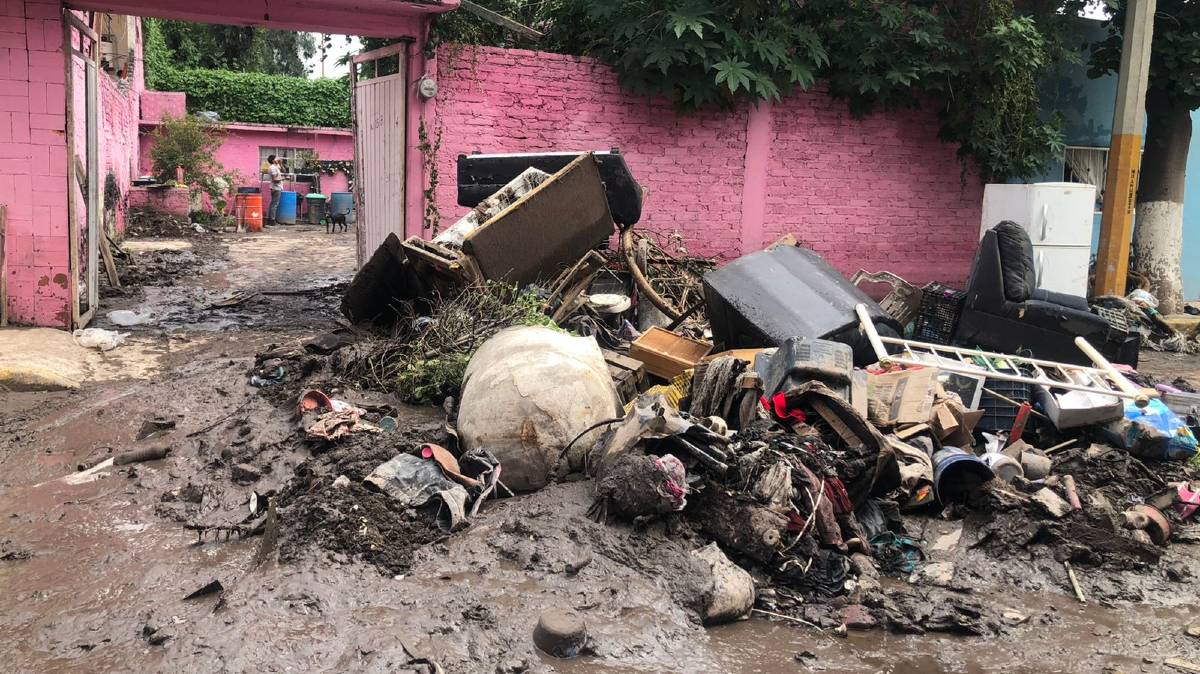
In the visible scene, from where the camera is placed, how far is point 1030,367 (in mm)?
6199

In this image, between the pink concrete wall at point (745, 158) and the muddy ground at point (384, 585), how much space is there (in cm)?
436

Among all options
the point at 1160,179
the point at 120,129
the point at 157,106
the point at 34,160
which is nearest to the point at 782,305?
the point at 34,160

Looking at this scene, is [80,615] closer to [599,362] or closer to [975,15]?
[599,362]

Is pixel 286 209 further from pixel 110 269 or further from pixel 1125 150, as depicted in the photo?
pixel 1125 150

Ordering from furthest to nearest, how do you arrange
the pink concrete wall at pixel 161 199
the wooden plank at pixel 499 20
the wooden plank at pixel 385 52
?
the pink concrete wall at pixel 161 199, the wooden plank at pixel 385 52, the wooden plank at pixel 499 20

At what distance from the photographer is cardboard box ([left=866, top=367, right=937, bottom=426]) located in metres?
4.99

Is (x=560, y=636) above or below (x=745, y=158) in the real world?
below

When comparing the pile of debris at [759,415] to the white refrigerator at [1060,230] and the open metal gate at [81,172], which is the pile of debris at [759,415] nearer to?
the white refrigerator at [1060,230]

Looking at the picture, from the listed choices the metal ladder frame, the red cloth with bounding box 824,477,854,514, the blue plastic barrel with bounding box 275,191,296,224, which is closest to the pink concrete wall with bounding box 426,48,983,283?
the metal ladder frame

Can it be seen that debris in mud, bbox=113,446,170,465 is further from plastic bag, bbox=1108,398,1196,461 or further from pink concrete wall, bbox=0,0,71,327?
plastic bag, bbox=1108,398,1196,461

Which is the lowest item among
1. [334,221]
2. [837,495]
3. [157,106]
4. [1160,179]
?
[837,495]

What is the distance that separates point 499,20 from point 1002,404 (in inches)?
226

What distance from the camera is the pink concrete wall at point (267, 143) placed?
23859 mm

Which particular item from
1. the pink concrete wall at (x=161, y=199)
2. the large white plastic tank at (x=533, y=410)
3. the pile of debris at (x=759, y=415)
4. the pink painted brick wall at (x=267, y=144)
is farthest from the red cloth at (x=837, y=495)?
the pink painted brick wall at (x=267, y=144)
